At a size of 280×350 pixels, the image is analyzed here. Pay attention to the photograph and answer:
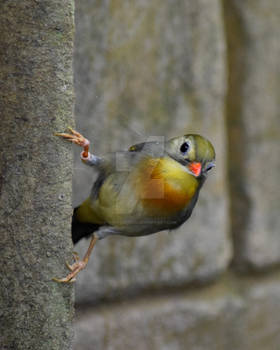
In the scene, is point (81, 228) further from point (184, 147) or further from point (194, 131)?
point (194, 131)

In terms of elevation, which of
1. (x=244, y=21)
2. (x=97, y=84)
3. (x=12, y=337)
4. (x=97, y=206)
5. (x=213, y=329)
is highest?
(x=244, y=21)

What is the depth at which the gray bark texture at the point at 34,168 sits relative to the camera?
0.54 m

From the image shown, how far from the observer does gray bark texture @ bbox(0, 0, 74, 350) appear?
54cm

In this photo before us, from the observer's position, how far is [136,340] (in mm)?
1145

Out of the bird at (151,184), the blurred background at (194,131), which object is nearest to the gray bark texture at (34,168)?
the bird at (151,184)

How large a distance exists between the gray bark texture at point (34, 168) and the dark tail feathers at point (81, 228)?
0.44 feet

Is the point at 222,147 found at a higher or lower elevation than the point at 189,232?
higher

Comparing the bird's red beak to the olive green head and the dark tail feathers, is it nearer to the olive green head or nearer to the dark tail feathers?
the olive green head

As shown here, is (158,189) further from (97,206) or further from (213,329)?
(213,329)

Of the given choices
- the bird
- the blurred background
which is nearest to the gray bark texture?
the bird

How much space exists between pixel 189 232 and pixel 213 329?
211 mm

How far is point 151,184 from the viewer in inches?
25.6

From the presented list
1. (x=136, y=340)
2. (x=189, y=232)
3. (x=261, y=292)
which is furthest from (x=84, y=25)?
(x=261, y=292)

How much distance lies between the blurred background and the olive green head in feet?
0.73
